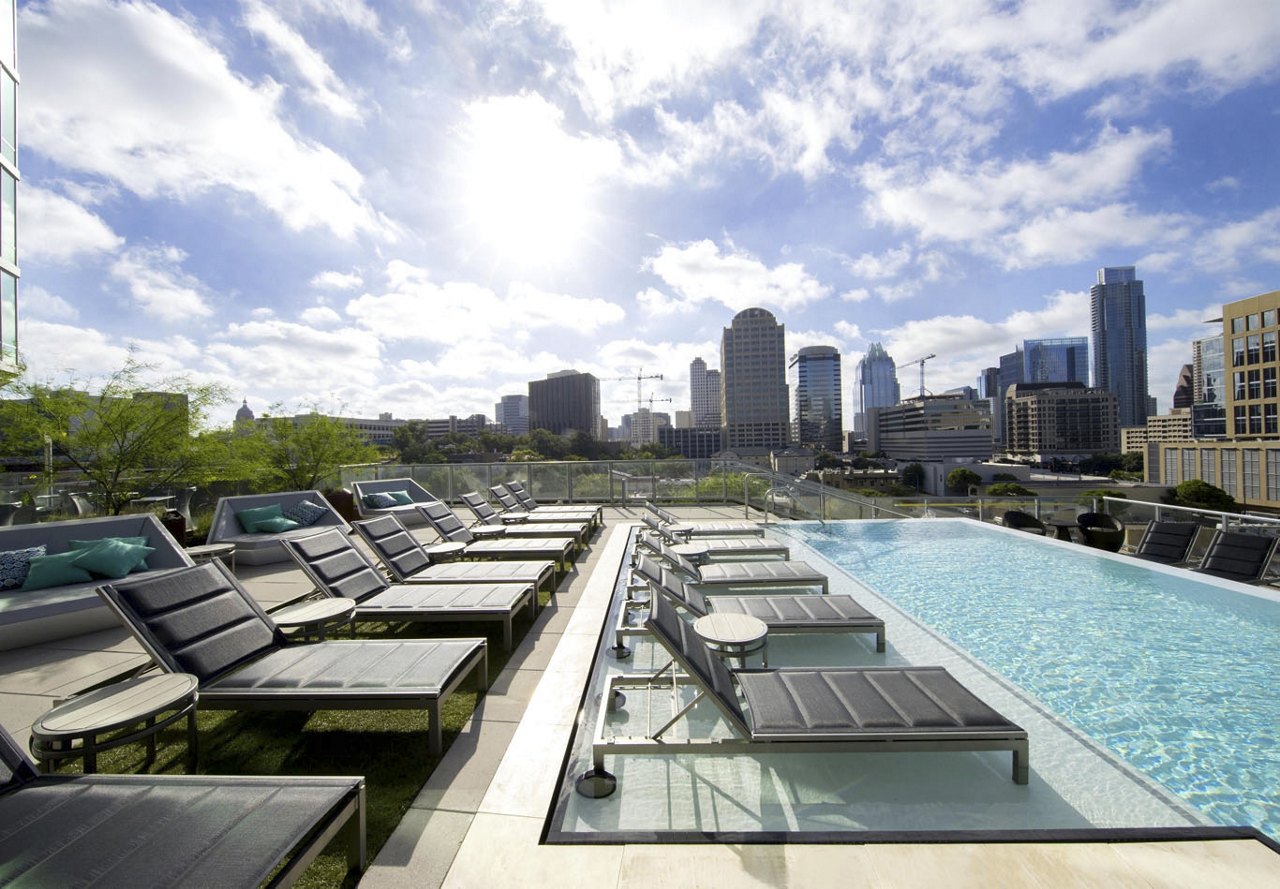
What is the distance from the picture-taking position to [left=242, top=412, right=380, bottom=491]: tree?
38.0ft

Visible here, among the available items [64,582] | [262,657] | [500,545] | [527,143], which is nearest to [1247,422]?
[527,143]

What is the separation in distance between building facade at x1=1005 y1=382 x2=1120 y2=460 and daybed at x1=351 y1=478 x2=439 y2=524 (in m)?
124

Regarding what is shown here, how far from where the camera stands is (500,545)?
21.8ft

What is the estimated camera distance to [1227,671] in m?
4.05

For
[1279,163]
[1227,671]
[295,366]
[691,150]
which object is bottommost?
[1227,671]

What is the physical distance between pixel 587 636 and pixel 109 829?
2939mm

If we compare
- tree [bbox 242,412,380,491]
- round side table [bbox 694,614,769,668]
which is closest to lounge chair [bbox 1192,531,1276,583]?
round side table [bbox 694,614,769,668]

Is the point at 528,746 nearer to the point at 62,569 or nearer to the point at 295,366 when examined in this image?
the point at 62,569

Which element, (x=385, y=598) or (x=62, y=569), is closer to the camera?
(x=385, y=598)

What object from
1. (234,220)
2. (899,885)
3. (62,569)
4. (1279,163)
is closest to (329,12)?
(234,220)

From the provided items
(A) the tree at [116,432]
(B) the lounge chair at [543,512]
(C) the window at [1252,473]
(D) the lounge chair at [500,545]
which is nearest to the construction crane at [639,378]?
(C) the window at [1252,473]

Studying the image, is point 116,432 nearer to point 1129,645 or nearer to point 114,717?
point 114,717

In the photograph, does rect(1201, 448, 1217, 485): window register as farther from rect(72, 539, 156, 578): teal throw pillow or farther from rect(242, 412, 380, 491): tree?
rect(72, 539, 156, 578): teal throw pillow

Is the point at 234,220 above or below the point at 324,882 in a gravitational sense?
above
